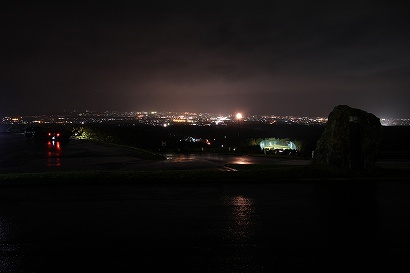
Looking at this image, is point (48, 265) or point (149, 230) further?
point (149, 230)

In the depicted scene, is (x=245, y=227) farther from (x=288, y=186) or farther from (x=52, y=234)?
(x=288, y=186)

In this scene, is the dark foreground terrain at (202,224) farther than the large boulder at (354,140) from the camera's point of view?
No

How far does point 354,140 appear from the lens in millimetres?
15102

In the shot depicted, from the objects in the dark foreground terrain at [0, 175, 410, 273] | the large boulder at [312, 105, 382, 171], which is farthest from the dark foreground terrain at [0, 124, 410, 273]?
the large boulder at [312, 105, 382, 171]

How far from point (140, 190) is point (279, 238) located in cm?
660

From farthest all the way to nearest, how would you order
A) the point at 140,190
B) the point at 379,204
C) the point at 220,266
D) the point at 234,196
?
the point at 140,190, the point at 234,196, the point at 379,204, the point at 220,266

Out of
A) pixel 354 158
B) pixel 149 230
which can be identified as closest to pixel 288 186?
pixel 354 158

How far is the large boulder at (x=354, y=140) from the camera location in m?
15.1

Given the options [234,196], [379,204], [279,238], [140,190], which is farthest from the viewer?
[140,190]

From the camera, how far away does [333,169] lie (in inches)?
588

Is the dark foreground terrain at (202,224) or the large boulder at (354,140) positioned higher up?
the large boulder at (354,140)

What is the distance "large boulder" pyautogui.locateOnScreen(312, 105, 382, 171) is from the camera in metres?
15.1

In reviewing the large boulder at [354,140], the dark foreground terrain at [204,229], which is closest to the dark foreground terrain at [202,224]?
the dark foreground terrain at [204,229]

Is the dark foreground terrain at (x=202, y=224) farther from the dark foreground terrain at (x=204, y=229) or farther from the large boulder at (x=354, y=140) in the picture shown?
the large boulder at (x=354, y=140)
